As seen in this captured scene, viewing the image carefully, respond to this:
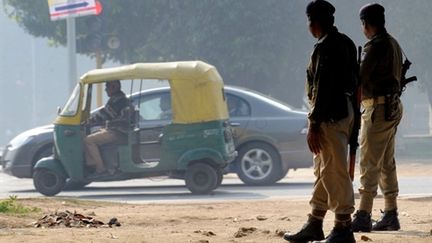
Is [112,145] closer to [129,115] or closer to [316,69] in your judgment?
[129,115]

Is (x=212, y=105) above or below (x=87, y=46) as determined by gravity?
below

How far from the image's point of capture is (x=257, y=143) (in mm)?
19656

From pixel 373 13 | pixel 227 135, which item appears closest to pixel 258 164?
pixel 227 135

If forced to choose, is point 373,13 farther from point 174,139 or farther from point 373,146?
point 174,139

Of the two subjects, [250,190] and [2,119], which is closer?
[250,190]

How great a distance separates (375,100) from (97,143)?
882 centimetres

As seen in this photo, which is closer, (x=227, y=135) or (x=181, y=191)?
(x=227, y=135)

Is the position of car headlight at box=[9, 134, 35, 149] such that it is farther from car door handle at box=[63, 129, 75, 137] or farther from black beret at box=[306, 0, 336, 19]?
black beret at box=[306, 0, 336, 19]

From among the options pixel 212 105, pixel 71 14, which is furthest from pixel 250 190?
pixel 71 14

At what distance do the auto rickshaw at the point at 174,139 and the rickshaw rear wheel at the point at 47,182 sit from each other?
23 mm

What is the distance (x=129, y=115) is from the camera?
59.3 feet

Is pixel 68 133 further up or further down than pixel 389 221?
further up

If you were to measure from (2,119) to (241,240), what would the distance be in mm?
90538

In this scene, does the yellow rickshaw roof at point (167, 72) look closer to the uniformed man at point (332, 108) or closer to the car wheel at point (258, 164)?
the car wheel at point (258, 164)
